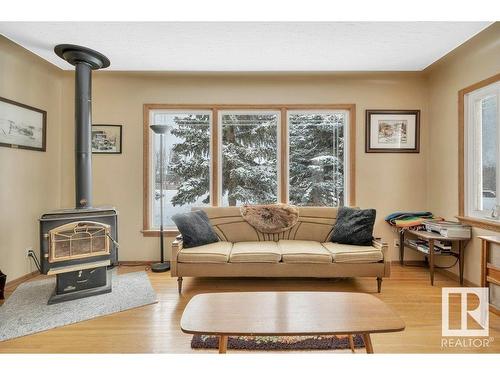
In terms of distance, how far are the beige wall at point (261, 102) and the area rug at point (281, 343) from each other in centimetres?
227

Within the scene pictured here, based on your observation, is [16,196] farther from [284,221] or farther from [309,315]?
[309,315]

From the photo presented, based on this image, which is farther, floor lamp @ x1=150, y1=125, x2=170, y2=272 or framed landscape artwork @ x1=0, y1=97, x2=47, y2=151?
floor lamp @ x1=150, y1=125, x2=170, y2=272

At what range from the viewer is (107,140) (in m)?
3.87

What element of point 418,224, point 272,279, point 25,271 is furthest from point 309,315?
point 25,271

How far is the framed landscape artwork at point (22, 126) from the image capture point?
119 inches

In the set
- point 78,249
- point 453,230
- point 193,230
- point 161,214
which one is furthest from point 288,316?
point 161,214

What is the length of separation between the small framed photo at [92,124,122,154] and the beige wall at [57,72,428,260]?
77 millimetres

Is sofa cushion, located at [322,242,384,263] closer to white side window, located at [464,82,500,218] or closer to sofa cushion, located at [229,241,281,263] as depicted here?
sofa cushion, located at [229,241,281,263]

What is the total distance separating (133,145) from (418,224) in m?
3.86

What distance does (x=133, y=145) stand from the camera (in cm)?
391

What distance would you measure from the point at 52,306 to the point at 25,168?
1707 mm

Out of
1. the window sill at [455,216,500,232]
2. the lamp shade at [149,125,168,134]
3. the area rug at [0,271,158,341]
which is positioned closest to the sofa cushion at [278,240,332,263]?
the area rug at [0,271,158,341]

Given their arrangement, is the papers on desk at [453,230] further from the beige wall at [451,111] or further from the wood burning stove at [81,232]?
the wood burning stove at [81,232]

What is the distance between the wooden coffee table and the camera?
148cm
